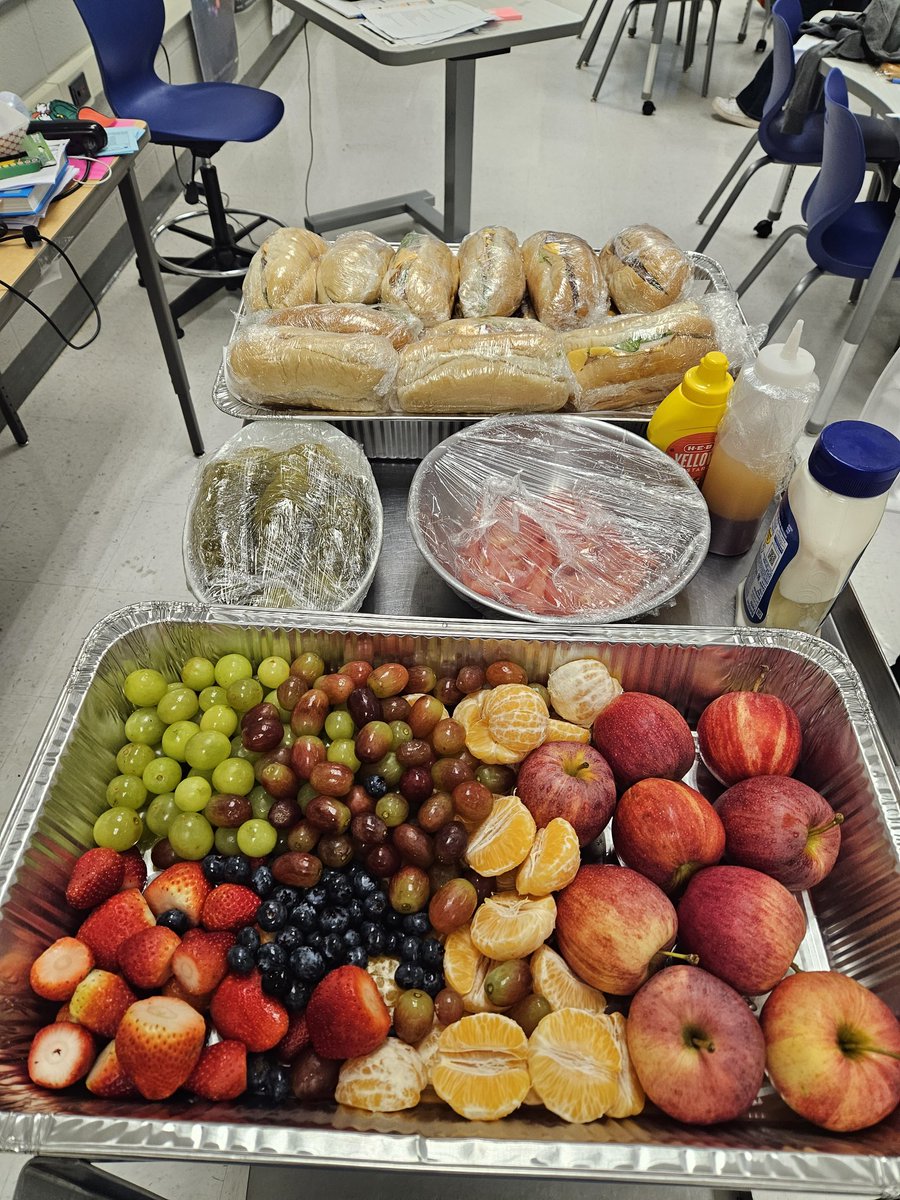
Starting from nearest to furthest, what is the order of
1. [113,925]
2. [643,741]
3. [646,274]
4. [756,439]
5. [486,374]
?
[113,925]
[643,741]
[756,439]
[486,374]
[646,274]

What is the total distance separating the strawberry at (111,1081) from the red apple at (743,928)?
1.77ft

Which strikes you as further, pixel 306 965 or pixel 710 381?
pixel 710 381

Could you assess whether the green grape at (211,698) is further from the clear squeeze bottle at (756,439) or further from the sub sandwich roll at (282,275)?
the sub sandwich roll at (282,275)

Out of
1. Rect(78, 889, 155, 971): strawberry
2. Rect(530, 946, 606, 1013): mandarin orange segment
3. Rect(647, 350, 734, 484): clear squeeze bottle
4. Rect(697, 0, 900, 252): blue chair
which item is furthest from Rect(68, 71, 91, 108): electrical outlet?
Rect(530, 946, 606, 1013): mandarin orange segment

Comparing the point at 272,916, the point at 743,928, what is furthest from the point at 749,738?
the point at 272,916

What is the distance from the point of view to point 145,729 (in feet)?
3.13

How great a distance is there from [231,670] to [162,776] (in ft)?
0.50

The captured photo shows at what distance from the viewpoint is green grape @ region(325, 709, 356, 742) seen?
922 millimetres

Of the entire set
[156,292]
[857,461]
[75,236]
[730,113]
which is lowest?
[730,113]

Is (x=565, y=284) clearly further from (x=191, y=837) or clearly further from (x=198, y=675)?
(x=191, y=837)

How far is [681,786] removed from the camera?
85 cm

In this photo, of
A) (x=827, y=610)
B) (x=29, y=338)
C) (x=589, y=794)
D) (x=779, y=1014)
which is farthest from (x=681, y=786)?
(x=29, y=338)

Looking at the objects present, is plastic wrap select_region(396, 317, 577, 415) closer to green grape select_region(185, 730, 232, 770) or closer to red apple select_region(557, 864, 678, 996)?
green grape select_region(185, 730, 232, 770)

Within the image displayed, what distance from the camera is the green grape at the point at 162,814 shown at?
0.89 m
